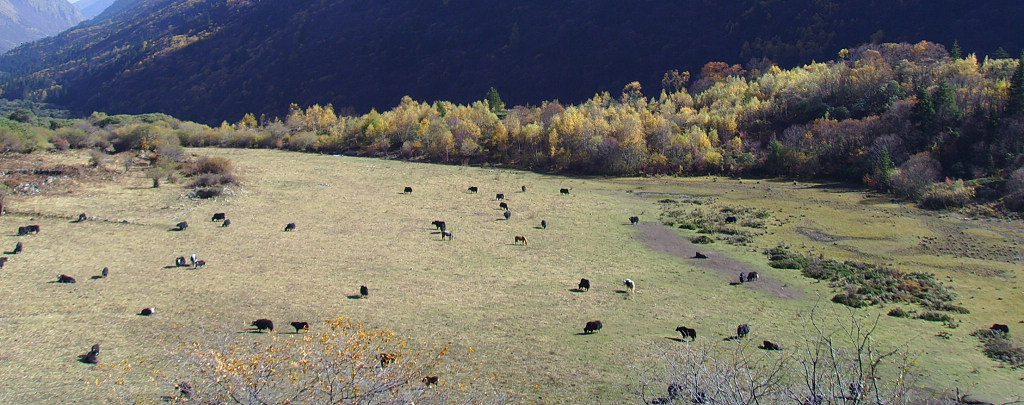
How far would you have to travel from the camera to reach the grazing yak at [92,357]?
20453 mm

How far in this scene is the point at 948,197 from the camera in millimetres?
51625

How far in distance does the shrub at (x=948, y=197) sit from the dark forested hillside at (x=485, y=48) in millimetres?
72732

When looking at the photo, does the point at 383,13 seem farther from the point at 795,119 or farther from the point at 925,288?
the point at 925,288

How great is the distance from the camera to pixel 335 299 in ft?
91.8

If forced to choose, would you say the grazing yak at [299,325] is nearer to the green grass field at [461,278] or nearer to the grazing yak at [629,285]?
the green grass field at [461,278]

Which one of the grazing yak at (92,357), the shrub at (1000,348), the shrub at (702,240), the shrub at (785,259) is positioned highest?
the shrub at (702,240)

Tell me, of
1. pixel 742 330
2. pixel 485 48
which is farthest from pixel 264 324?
pixel 485 48

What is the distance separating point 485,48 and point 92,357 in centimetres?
15168

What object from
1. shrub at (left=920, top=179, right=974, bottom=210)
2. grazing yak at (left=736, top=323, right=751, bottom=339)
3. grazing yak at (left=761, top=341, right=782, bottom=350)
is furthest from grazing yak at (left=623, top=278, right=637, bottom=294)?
shrub at (left=920, top=179, right=974, bottom=210)

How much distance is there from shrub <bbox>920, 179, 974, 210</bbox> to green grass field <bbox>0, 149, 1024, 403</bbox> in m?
2.23

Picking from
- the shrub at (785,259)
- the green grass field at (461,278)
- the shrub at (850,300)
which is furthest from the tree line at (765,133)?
the shrub at (850,300)

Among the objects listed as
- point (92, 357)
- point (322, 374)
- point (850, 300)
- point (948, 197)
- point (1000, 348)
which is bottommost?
point (1000, 348)

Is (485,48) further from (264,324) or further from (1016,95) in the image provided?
(264,324)

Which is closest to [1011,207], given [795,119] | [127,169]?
[795,119]
